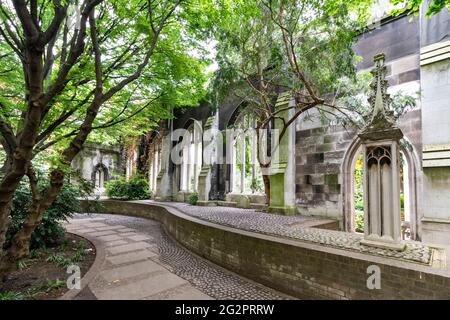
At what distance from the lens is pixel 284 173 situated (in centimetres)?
726

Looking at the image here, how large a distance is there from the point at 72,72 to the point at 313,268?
5294 millimetres

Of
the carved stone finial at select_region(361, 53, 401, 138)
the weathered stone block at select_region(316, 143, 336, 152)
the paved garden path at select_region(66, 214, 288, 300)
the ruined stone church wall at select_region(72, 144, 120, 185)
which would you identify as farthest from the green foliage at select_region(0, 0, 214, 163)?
the ruined stone church wall at select_region(72, 144, 120, 185)

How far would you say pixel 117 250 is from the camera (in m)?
5.62

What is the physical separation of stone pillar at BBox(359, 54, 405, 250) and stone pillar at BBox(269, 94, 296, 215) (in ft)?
12.0

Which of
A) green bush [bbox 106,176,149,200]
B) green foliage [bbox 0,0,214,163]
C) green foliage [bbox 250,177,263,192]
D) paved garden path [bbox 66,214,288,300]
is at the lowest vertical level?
paved garden path [bbox 66,214,288,300]

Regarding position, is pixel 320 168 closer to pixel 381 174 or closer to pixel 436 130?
pixel 436 130

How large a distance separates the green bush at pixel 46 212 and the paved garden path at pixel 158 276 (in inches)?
39.9

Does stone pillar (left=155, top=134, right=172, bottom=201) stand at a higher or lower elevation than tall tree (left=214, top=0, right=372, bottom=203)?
lower

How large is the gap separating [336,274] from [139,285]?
9.41 feet

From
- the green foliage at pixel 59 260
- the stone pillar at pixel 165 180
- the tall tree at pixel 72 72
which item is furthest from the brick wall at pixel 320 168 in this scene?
the stone pillar at pixel 165 180

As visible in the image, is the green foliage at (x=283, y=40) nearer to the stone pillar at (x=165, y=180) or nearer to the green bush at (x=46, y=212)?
the green bush at (x=46, y=212)

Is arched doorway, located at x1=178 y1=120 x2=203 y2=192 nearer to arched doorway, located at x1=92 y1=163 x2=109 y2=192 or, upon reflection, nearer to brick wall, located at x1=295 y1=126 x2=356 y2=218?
brick wall, located at x1=295 y1=126 x2=356 y2=218

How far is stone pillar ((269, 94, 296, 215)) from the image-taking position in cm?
725
